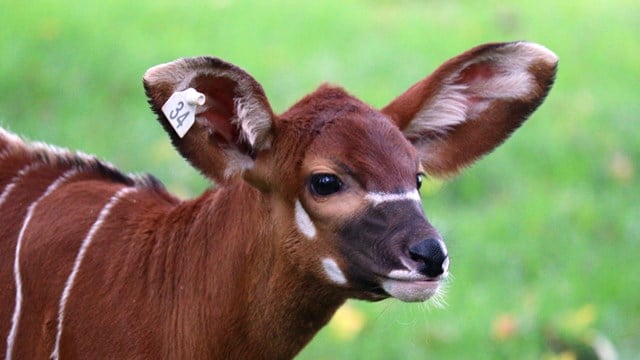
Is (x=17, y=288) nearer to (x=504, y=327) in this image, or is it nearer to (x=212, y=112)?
(x=212, y=112)

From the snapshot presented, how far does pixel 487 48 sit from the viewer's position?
5.46 metres

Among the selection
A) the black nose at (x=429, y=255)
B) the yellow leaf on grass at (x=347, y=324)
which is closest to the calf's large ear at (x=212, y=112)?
the black nose at (x=429, y=255)

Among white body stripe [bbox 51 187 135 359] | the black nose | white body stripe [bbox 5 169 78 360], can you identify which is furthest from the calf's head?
white body stripe [bbox 5 169 78 360]

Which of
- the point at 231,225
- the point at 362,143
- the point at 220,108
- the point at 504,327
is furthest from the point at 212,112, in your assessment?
the point at 504,327

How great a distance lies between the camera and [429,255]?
180 inches

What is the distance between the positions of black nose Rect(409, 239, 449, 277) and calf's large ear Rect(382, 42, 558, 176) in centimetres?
86

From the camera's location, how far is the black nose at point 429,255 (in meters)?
4.58

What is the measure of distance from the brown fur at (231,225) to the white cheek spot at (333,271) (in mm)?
16

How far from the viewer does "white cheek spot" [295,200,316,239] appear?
491cm

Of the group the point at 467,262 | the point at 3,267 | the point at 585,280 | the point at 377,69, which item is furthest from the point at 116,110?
the point at 3,267

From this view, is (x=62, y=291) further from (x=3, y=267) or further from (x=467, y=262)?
(x=467, y=262)

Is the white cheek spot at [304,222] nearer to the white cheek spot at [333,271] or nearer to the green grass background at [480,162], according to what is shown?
the white cheek spot at [333,271]

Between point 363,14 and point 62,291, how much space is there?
857 centimetres

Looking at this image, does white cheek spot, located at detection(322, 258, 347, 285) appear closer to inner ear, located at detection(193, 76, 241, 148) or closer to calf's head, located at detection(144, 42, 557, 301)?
calf's head, located at detection(144, 42, 557, 301)
